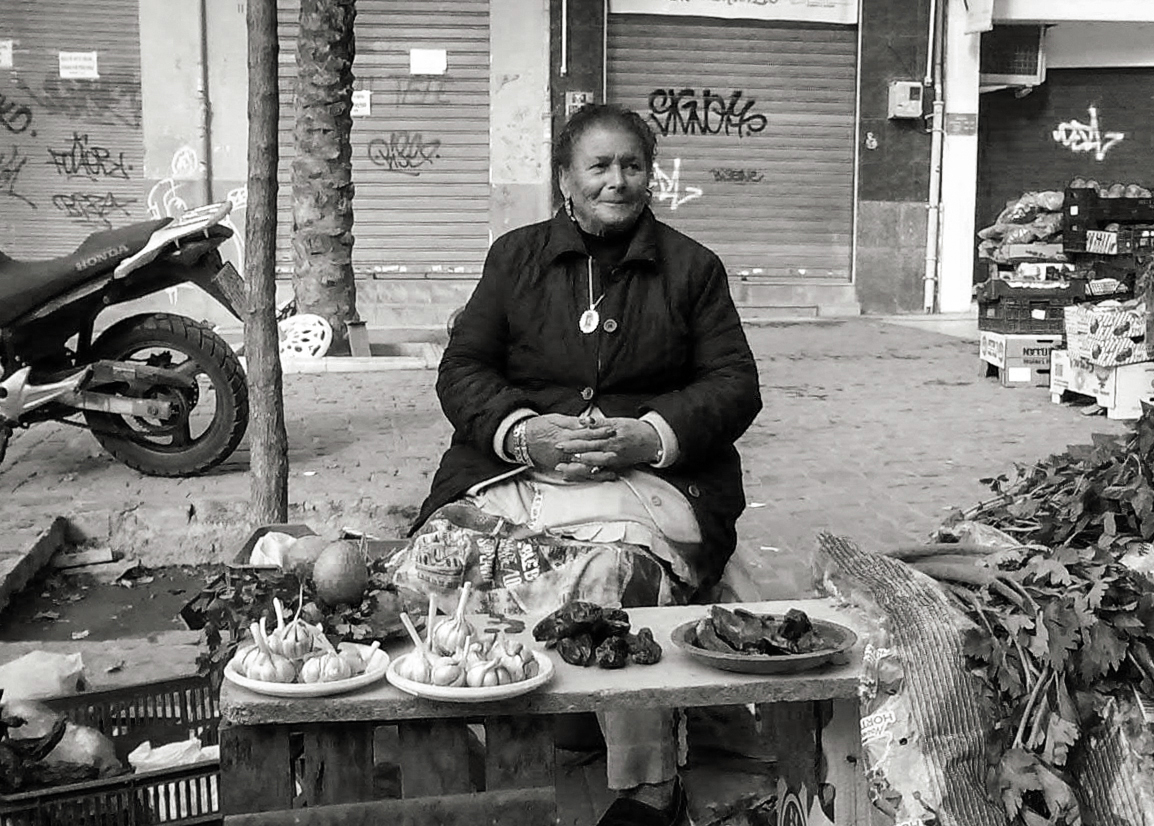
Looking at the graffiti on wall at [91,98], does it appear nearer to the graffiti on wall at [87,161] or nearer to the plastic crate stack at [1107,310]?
the graffiti on wall at [87,161]

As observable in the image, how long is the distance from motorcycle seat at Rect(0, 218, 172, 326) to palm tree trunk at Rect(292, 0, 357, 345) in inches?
146

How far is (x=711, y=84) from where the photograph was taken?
16.0 m

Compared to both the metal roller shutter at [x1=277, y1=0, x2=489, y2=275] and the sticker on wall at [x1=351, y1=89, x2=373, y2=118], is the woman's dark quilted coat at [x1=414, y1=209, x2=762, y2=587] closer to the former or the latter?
the metal roller shutter at [x1=277, y1=0, x2=489, y2=275]

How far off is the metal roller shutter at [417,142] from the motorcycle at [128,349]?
359 inches

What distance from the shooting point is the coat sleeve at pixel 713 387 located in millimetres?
3355

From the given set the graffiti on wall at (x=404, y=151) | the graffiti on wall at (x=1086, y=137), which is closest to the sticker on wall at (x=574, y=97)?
the graffiti on wall at (x=404, y=151)

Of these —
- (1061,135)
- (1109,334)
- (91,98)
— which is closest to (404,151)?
(91,98)

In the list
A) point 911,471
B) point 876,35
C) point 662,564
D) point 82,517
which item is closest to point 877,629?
point 662,564

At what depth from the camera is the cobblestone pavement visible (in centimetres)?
572

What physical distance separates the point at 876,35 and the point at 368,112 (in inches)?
240

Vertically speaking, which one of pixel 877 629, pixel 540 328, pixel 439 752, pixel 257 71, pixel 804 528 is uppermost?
pixel 257 71

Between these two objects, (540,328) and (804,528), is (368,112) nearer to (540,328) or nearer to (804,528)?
(804,528)

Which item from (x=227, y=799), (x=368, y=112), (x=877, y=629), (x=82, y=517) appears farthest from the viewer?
(x=368, y=112)

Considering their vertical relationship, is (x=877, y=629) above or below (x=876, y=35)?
below
